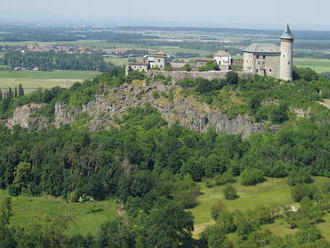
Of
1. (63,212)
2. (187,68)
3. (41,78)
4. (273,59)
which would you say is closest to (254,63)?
(273,59)

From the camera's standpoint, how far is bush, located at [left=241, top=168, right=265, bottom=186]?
71375 millimetres

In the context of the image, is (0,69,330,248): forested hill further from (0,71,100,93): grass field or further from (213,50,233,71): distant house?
(0,71,100,93): grass field

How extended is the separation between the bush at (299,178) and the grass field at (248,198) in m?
0.66

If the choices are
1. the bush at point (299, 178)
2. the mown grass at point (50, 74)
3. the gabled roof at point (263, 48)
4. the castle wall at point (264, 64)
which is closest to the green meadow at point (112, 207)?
the bush at point (299, 178)

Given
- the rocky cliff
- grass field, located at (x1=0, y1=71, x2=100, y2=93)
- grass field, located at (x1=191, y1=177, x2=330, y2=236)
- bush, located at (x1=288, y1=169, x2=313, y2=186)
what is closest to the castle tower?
the rocky cliff

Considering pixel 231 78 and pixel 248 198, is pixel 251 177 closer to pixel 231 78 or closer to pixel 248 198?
pixel 248 198

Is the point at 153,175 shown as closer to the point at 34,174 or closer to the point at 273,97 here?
the point at 34,174

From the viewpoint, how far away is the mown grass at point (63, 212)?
194ft

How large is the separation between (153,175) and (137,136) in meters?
11.5

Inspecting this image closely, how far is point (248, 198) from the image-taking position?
67688mm

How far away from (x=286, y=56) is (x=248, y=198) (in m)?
28.6

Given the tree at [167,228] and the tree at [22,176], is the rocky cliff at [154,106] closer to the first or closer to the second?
the tree at [22,176]

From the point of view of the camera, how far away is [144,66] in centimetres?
9469

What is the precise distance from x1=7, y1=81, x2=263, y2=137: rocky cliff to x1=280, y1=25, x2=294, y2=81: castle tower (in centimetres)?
1091
